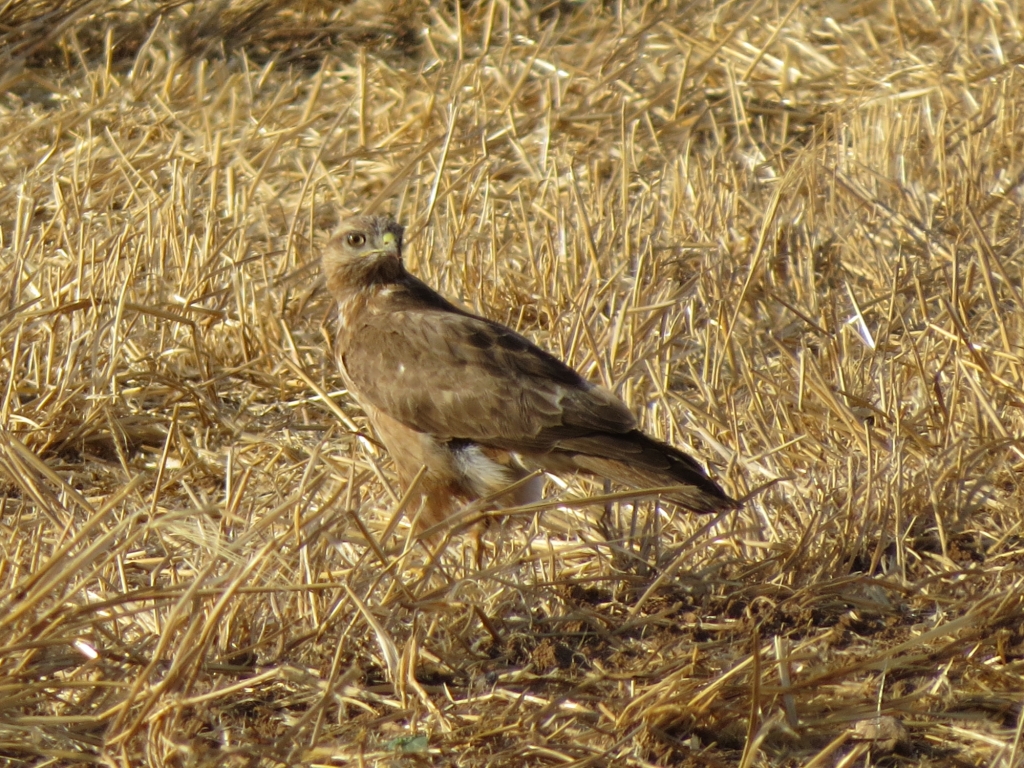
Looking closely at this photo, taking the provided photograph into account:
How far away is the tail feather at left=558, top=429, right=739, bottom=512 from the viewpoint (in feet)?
13.8

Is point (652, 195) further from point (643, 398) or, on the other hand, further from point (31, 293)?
point (31, 293)

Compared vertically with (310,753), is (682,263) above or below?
below

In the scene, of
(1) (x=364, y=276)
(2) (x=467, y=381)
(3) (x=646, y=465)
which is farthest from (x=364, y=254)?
(3) (x=646, y=465)

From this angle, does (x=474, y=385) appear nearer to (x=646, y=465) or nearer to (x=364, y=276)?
(x=646, y=465)

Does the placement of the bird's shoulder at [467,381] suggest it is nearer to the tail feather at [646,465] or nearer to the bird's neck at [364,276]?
the tail feather at [646,465]

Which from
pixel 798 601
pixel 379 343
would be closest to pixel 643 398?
pixel 379 343

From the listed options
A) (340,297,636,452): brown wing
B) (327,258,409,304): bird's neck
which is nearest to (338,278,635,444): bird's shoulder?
(340,297,636,452): brown wing

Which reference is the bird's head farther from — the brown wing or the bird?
the brown wing

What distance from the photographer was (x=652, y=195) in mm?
6898

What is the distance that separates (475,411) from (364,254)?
0.91 metres

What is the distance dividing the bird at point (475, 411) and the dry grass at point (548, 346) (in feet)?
0.53

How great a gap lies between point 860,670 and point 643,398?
182cm

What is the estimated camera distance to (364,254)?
5.29 meters

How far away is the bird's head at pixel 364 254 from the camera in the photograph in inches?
207
